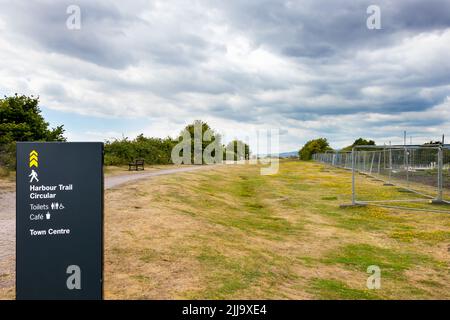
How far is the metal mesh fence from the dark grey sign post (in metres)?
12.4

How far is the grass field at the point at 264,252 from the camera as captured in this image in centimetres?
573

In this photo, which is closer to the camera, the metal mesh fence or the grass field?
the grass field

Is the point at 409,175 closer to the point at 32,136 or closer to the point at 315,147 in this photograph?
the point at 32,136

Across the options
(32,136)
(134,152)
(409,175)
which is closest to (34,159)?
(409,175)

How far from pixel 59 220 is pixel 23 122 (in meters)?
29.2

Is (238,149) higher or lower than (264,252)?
higher

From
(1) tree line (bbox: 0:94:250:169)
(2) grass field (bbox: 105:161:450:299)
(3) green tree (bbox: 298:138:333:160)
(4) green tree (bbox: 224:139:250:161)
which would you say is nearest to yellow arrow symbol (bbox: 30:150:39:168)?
(2) grass field (bbox: 105:161:450:299)

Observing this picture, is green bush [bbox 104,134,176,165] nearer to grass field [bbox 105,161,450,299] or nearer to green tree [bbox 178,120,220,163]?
green tree [bbox 178,120,220,163]

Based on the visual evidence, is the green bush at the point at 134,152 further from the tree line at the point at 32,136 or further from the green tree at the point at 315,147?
the green tree at the point at 315,147

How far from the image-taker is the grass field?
5727 mm

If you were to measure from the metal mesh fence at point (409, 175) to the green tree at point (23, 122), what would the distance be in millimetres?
24561

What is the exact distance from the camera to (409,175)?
19.8 metres
